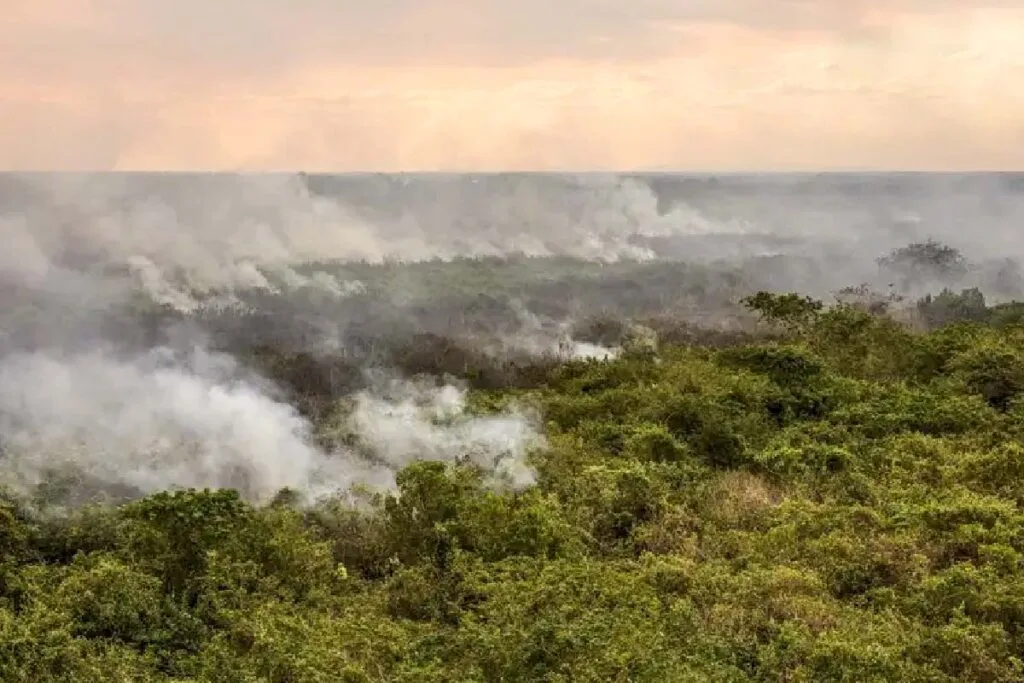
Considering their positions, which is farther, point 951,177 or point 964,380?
point 951,177

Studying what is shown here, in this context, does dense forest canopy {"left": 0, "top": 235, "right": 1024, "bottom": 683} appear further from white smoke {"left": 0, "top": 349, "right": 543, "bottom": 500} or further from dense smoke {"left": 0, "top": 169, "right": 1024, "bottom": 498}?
dense smoke {"left": 0, "top": 169, "right": 1024, "bottom": 498}

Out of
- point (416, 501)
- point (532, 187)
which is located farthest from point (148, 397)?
point (532, 187)

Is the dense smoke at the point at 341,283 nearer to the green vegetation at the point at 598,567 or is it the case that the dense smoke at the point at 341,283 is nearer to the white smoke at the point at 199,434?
the white smoke at the point at 199,434

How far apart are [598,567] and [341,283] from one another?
42.8 meters

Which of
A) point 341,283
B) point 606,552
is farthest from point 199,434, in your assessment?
point 341,283

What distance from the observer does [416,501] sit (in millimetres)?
17297

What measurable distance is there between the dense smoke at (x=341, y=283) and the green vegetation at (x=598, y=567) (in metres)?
2.66

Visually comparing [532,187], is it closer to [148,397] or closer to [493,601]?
[148,397]

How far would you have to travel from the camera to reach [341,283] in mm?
56594

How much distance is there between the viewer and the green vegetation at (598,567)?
12.7 meters

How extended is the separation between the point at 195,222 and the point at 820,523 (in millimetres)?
48235

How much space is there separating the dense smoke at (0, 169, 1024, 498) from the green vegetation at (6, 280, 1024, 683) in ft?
8.74

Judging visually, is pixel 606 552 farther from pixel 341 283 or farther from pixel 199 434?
pixel 341 283

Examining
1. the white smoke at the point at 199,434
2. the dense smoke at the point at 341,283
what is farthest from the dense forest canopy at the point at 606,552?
the dense smoke at the point at 341,283
